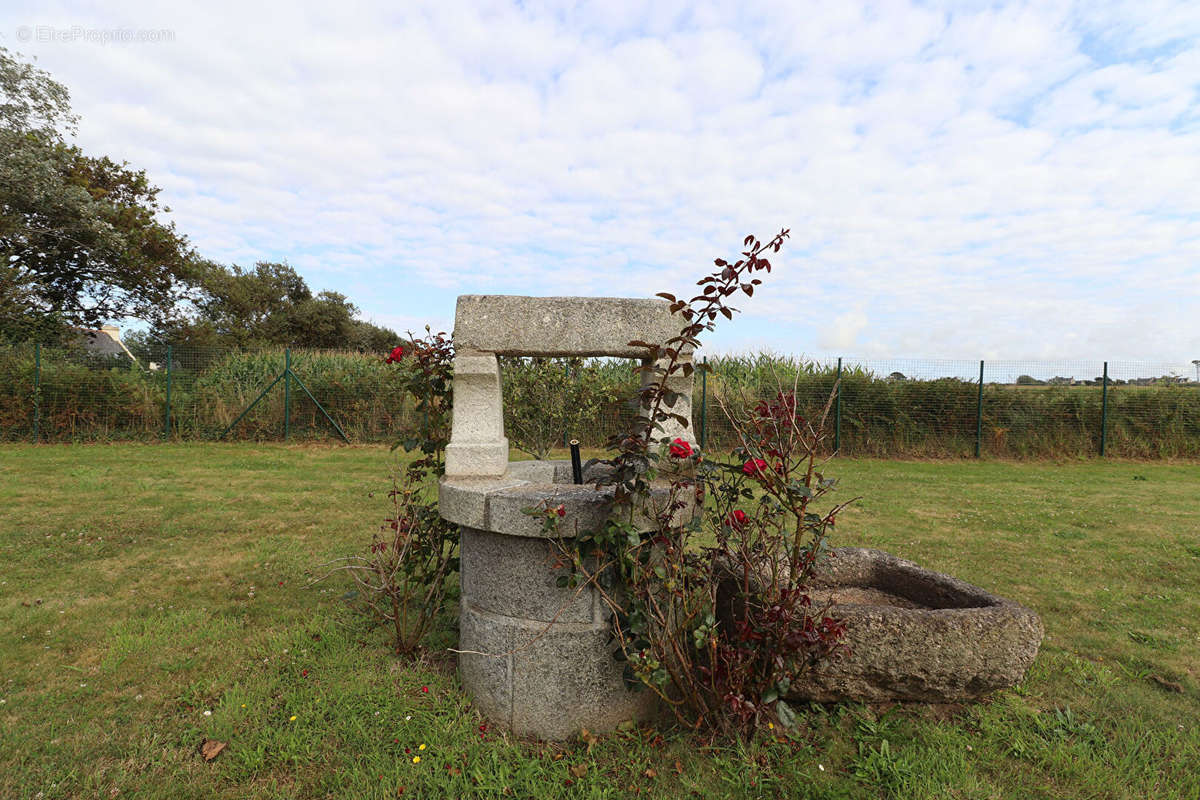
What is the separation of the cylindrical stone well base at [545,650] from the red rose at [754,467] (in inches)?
34.7

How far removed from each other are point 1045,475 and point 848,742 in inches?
398

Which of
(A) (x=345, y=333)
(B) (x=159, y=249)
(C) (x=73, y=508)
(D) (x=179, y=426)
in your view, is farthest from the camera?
(A) (x=345, y=333)

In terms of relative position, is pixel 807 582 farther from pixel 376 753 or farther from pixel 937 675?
pixel 376 753

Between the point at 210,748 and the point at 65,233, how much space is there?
19.1 metres

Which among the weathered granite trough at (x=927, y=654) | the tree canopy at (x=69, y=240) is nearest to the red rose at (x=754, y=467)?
the weathered granite trough at (x=927, y=654)

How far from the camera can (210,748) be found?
2590 millimetres

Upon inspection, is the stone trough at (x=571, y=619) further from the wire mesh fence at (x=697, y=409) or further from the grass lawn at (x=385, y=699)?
the wire mesh fence at (x=697, y=409)

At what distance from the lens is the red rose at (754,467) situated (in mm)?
2369

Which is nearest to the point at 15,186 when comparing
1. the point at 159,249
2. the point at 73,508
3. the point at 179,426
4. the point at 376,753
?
the point at 159,249

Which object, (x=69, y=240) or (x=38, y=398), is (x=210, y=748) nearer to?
(x=38, y=398)

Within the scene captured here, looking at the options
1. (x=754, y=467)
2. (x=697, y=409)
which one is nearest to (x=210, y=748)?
(x=754, y=467)

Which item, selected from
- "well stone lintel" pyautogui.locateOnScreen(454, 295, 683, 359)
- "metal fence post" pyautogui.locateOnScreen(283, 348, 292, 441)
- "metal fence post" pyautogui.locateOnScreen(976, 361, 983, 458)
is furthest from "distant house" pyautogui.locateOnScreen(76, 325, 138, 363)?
"metal fence post" pyautogui.locateOnScreen(976, 361, 983, 458)

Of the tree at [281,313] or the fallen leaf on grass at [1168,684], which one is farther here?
the tree at [281,313]

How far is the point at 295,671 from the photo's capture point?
3.21 metres
